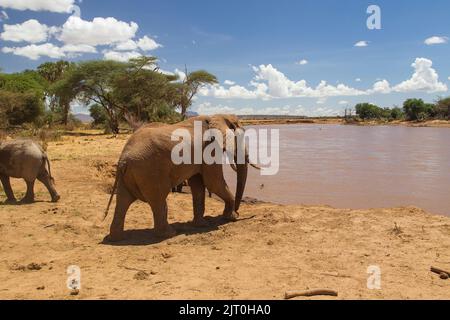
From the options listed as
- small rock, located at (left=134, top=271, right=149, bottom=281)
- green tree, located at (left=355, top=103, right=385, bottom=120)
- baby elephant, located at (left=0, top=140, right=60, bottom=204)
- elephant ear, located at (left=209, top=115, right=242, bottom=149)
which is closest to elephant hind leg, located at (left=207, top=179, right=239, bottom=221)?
elephant ear, located at (left=209, top=115, right=242, bottom=149)

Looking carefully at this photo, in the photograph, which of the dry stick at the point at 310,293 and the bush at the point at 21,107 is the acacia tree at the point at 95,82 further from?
the dry stick at the point at 310,293

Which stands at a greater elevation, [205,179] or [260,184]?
[205,179]

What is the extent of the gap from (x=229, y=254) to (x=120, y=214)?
2044 mm

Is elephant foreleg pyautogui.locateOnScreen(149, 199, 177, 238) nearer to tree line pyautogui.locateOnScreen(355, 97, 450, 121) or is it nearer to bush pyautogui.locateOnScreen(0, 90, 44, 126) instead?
bush pyautogui.locateOnScreen(0, 90, 44, 126)

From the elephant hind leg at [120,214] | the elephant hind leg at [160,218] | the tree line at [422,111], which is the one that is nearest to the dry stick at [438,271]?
the elephant hind leg at [160,218]

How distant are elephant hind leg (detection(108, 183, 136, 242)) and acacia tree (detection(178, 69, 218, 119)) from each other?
39.4 metres

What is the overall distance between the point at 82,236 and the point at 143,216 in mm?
1779

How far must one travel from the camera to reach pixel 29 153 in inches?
369

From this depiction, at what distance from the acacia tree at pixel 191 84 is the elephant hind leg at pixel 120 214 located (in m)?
39.4

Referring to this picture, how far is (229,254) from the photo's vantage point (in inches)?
235

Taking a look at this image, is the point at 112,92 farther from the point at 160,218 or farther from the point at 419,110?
the point at 419,110

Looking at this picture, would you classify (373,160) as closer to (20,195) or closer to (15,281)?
(20,195)
